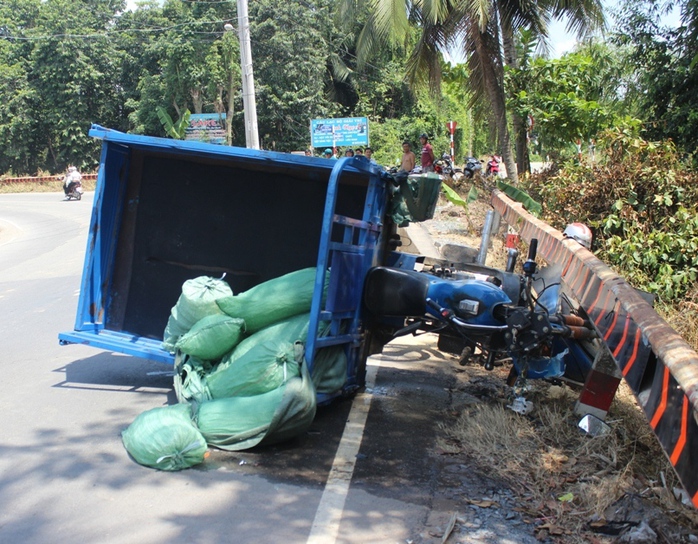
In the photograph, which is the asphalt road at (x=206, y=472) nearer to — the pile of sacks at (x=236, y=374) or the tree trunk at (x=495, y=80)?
the pile of sacks at (x=236, y=374)

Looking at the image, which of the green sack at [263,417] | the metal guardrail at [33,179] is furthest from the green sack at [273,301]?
the metal guardrail at [33,179]

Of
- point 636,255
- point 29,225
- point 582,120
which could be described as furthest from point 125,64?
point 636,255

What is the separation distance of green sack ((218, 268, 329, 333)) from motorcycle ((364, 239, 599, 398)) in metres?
0.44

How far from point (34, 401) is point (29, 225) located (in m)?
15.9

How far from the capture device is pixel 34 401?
5219mm

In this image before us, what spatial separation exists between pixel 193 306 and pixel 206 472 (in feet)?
4.93

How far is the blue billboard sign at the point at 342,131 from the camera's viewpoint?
30664 millimetres

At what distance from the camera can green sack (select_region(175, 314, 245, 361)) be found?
16.0ft

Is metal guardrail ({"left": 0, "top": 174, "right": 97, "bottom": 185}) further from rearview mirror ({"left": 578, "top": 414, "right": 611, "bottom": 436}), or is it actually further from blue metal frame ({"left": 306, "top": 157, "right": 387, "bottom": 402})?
rearview mirror ({"left": 578, "top": 414, "right": 611, "bottom": 436})

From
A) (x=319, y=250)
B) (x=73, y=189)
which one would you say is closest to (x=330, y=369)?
(x=319, y=250)

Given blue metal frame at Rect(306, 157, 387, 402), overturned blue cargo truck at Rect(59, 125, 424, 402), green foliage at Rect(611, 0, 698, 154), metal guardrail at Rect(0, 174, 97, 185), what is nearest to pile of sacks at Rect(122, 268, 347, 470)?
blue metal frame at Rect(306, 157, 387, 402)

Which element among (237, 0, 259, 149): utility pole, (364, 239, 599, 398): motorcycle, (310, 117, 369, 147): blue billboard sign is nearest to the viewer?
(364, 239, 599, 398): motorcycle

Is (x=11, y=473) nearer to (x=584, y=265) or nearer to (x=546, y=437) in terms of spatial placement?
(x=546, y=437)

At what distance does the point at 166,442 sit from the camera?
4035 mm
